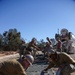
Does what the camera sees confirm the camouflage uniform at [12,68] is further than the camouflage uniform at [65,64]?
No

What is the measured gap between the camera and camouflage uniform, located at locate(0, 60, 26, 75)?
23.3 feet

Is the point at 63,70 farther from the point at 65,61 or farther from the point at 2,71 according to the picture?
the point at 2,71

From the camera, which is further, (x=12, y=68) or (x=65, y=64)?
(x=65, y=64)

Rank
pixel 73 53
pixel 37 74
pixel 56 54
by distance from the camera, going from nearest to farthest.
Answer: pixel 56 54, pixel 37 74, pixel 73 53

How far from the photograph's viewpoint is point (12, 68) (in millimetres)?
7207

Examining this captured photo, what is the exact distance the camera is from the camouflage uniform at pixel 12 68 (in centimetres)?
712

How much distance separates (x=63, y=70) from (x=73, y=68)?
38 centimetres

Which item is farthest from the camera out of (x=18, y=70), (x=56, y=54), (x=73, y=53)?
(x=73, y=53)

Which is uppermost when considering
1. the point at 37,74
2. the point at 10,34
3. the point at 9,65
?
the point at 10,34

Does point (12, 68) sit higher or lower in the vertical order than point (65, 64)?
higher

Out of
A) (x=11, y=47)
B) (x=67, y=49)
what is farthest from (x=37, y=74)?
(x=11, y=47)

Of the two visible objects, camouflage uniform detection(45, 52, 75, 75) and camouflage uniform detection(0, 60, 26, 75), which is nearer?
camouflage uniform detection(0, 60, 26, 75)

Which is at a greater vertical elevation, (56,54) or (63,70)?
(56,54)

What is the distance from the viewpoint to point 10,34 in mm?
43469
